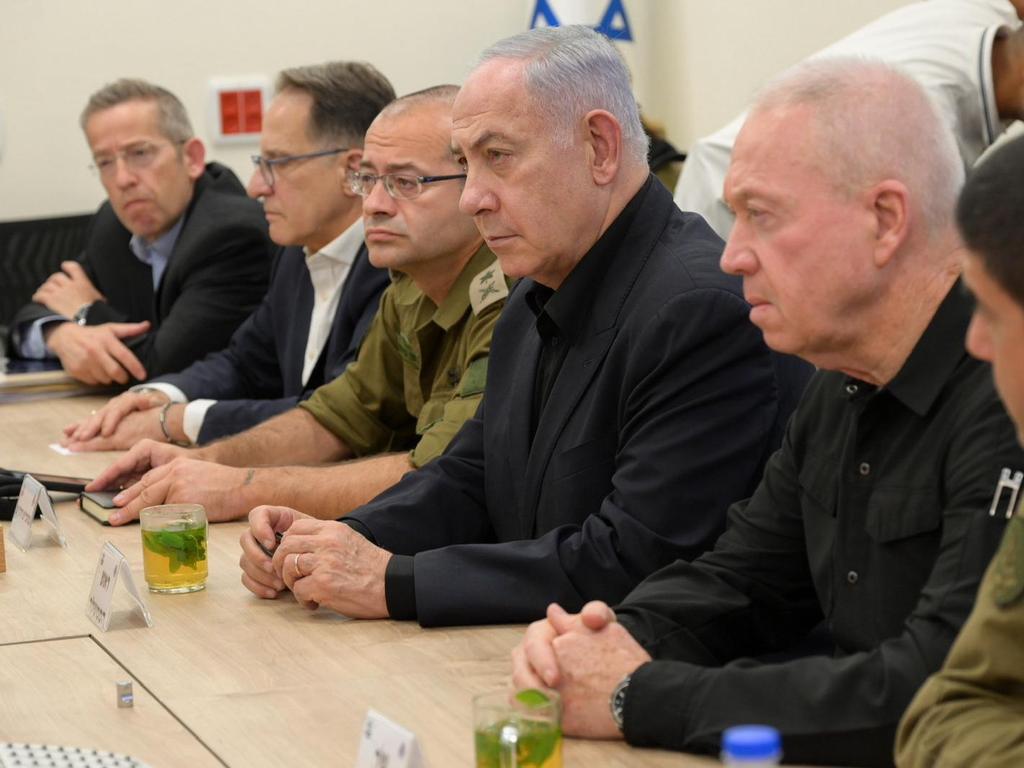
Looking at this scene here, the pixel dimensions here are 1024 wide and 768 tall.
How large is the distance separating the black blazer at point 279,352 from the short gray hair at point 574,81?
3.79 ft

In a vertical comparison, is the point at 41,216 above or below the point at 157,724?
below

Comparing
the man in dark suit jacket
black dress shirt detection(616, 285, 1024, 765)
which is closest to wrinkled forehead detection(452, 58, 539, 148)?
the man in dark suit jacket

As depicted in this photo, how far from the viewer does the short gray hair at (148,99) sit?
15.3 feet

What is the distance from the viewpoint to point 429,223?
2910 millimetres

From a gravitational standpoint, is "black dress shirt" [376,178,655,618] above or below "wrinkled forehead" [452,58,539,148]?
below

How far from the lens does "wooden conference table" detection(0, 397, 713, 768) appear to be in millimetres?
1604

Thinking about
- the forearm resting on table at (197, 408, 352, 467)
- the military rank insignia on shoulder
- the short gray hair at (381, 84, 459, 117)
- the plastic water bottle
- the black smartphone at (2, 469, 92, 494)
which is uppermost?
the plastic water bottle

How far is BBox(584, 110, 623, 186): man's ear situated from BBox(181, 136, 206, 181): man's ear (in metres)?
2.52

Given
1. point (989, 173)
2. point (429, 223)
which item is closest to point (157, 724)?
point (989, 173)

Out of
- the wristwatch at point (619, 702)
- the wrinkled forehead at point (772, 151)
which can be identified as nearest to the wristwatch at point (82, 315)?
the wrinkled forehead at point (772, 151)

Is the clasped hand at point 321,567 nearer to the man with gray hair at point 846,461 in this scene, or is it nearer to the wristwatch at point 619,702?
the man with gray hair at point 846,461

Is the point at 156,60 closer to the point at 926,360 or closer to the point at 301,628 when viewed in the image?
the point at 301,628

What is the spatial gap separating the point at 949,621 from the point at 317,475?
147 cm

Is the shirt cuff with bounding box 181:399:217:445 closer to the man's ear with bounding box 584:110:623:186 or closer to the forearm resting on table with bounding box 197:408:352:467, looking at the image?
the forearm resting on table with bounding box 197:408:352:467
